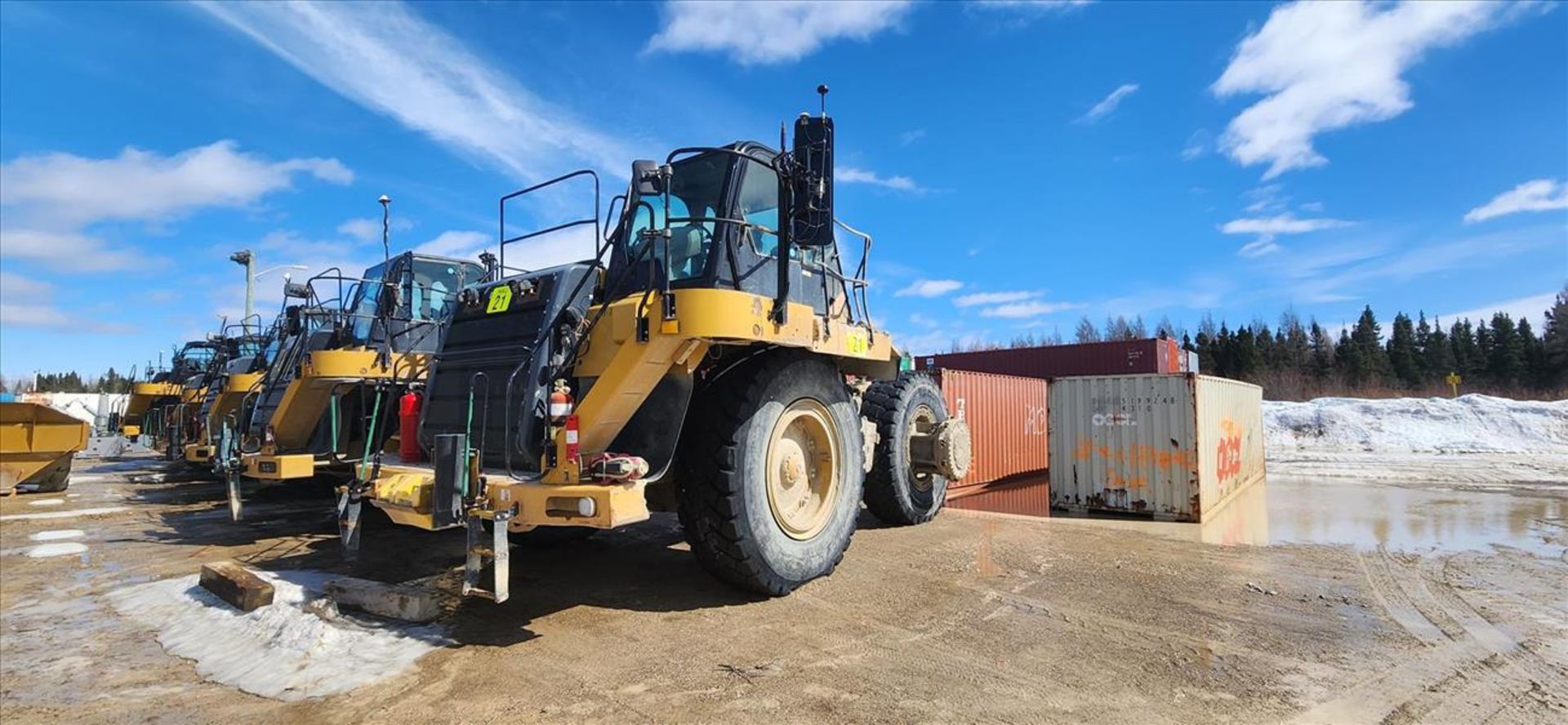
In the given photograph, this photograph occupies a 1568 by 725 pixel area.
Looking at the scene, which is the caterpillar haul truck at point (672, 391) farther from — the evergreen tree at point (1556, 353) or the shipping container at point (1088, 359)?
the evergreen tree at point (1556, 353)

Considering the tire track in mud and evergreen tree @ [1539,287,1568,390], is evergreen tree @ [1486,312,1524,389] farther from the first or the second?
the tire track in mud

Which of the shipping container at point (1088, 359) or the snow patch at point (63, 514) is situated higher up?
the shipping container at point (1088, 359)

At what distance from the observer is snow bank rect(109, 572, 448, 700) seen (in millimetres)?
3729

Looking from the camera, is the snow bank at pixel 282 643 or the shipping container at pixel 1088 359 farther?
the shipping container at pixel 1088 359

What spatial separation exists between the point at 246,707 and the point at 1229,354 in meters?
72.1

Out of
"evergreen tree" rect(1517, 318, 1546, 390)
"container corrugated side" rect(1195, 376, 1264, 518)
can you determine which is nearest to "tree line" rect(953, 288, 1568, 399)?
"evergreen tree" rect(1517, 318, 1546, 390)

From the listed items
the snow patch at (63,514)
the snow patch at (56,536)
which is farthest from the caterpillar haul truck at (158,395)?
the snow patch at (56,536)

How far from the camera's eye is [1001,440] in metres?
15.0

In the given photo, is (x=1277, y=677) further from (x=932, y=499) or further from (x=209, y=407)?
(x=209, y=407)

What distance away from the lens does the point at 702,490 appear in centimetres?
470

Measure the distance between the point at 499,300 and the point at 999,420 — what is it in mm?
11405

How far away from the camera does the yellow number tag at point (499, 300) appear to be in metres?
5.48

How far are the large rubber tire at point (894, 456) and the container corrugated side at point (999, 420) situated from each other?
4.24 meters

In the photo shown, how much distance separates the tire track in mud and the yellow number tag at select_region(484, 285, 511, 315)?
5.19 m
